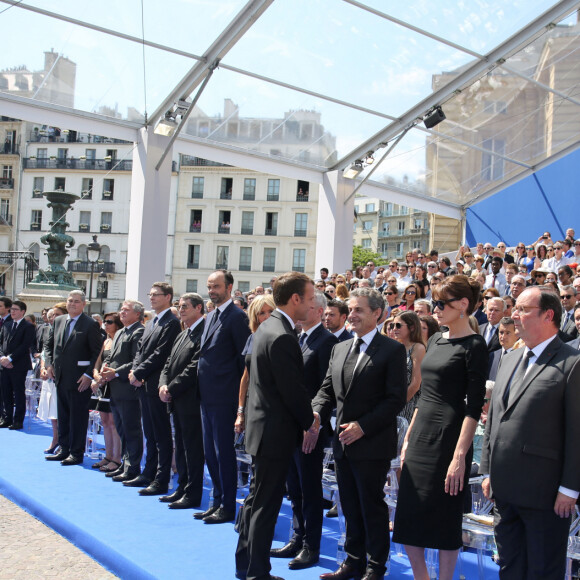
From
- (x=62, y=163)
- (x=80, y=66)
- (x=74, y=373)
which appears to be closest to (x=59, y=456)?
(x=74, y=373)

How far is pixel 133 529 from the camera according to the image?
496cm

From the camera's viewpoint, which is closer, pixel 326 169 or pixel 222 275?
pixel 222 275

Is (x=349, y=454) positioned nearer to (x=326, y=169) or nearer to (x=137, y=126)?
(x=137, y=126)

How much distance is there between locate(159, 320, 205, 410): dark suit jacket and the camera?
554cm

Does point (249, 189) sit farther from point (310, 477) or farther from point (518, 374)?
point (518, 374)

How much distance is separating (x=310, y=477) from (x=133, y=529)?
146cm

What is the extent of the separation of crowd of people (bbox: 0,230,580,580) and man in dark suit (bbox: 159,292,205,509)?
0.04ft

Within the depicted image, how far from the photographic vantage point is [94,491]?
6.08 meters

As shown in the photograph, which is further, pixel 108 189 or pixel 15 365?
pixel 108 189

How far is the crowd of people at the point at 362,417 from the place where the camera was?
3049mm

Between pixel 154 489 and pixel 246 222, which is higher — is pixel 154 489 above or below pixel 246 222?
below

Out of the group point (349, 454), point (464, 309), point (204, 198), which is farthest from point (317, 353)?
point (204, 198)

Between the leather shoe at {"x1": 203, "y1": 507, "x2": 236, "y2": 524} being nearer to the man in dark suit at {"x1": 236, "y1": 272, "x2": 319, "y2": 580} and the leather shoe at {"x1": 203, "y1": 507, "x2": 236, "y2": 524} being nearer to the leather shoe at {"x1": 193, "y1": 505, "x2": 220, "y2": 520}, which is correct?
the leather shoe at {"x1": 193, "y1": 505, "x2": 220, "y2": 520}

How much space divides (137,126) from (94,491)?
7.62m
